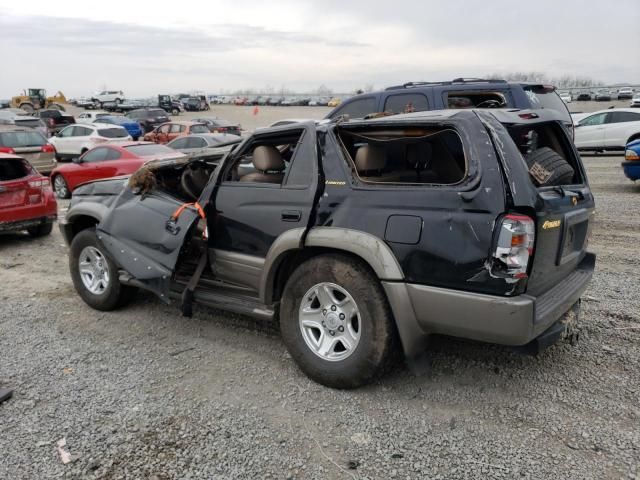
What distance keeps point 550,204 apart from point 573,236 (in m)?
0.59

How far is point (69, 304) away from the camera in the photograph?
18.0ft

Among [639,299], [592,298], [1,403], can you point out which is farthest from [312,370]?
[639,299]

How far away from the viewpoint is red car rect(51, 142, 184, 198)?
12445mm

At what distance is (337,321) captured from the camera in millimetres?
3584

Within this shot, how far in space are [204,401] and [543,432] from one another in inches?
84.1

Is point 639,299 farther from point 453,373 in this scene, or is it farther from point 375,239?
point 375,239

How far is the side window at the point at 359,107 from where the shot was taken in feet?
27.2

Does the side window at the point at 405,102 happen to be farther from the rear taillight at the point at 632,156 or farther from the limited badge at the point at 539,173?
the rear taillight at the point at 632,156

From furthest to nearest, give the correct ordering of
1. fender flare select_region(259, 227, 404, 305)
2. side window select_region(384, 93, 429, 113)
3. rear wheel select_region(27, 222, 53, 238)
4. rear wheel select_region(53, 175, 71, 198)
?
rear wheel select_region(53, 175, 71, 198) → rear wheel select_region(27, 222, 53, 238) → side window select_region(384, 93, 429, 113) → fender flare select_region(259, 227, 404, 305)

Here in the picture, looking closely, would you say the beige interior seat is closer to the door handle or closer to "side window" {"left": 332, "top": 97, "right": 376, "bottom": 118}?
the door handle

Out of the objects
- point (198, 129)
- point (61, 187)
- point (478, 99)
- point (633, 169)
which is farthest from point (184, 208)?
point (198, 129)

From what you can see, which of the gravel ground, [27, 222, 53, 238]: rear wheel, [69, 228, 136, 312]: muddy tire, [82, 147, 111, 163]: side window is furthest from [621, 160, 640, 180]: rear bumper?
[82, 147, 111, 163]: side window

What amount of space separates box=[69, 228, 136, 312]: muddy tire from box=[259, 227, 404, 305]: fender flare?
1.85 meters

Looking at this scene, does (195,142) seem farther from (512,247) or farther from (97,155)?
(512,247)
